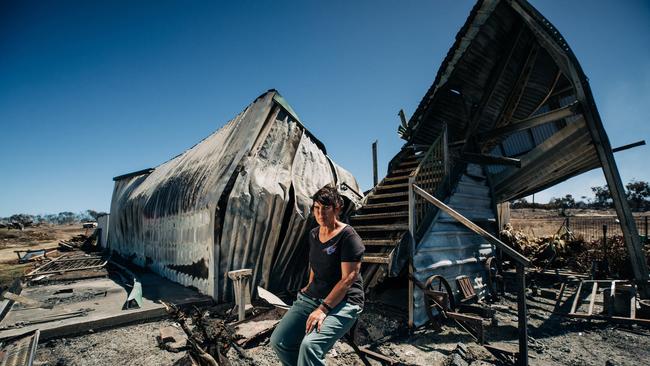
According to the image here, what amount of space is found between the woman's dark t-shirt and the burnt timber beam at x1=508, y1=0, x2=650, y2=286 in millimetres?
7901

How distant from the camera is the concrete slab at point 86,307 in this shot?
15.6ft

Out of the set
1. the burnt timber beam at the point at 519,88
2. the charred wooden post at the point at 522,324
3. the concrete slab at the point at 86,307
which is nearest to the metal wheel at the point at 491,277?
the charred wooden post at the point at 522,324

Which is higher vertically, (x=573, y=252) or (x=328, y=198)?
(x=328, y=198)

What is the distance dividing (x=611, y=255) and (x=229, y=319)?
49.7 ft

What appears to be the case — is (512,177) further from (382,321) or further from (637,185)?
(637,185)

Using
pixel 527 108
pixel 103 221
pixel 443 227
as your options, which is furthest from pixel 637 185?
pixel 103 221

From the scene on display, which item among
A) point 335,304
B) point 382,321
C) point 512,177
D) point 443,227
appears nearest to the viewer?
point 335,304

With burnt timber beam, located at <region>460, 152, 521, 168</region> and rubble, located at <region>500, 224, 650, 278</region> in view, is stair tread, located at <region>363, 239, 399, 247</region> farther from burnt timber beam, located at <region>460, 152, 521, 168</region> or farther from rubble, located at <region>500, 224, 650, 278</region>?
rubble, located at <region>500, 224, 650, 278</region>

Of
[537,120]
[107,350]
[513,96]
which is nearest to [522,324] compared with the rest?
[537,120]

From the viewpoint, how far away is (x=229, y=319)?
Answer: 5316mm

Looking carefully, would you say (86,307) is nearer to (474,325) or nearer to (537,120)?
(474,325)

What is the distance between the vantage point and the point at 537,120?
7.62 m

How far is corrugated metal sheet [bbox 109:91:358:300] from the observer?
243 inches

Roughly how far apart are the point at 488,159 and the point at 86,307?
35.3 ft
